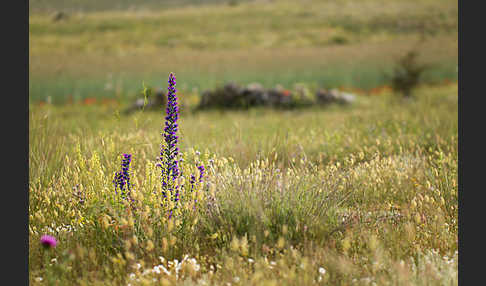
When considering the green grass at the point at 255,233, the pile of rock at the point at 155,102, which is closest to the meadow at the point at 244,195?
the green grass at the point at 255,233

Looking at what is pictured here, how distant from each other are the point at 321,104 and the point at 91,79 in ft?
26.5

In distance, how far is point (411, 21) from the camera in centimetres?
3594

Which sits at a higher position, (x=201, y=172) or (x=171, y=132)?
(x=171, y=132)

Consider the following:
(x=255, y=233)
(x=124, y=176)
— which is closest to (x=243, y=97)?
(x=124, y=176)

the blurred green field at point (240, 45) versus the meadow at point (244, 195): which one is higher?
the blurred green field at point (240, 45)

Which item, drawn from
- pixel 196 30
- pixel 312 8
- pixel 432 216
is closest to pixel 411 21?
pixel 312 8

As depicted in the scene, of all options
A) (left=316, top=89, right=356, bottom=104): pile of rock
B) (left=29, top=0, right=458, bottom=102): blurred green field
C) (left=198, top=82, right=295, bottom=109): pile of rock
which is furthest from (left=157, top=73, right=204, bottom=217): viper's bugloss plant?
(left=316, top=89, right=356, bottom=104): pile of rock

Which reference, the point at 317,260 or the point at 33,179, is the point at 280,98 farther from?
the point at 317,260

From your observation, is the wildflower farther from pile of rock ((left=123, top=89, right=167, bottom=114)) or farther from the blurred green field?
pile of rock ((left=123, top=89, right=167, bottom=114))

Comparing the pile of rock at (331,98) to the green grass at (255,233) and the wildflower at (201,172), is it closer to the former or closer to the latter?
the green grass at (255,233)

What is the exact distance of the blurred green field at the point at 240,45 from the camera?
1419 centimetres

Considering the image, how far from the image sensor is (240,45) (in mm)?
28141

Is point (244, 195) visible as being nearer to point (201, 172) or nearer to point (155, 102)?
point (201, 172)

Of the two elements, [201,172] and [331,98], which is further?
[331,98]
